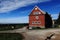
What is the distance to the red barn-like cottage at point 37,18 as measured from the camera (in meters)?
34.6

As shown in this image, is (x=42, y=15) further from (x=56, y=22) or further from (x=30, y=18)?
(x=56, y=22)

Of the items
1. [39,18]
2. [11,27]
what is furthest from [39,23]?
[11,27]

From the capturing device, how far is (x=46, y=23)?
1422 inches

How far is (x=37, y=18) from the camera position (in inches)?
1409

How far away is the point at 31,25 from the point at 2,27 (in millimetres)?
8647

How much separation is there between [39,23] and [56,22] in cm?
920

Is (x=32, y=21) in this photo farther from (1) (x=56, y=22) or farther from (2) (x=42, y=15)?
(1) (x=56, y=22)

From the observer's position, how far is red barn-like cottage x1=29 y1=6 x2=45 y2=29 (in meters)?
34.6

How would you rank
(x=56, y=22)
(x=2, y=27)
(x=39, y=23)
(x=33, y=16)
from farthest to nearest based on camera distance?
(x=56, y=22), (x=39, y=23), (x=33, y=16), (x=2, y=27)

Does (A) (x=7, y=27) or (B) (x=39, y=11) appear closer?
(A) (x=7, y=27)

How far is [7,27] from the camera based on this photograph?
29.8 meters

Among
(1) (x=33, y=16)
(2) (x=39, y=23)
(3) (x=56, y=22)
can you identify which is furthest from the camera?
(3) (x=56, y=22)

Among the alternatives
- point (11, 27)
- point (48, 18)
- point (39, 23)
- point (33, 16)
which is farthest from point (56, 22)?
point (11, 27)

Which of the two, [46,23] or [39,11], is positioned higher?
[39,11]
